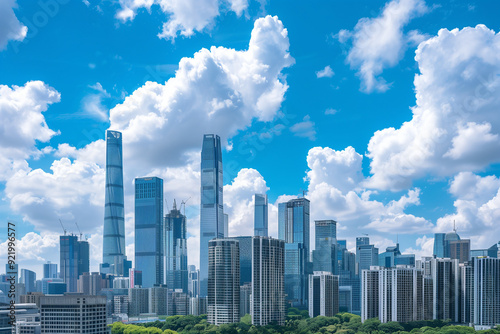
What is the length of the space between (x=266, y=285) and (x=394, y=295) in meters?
24.7

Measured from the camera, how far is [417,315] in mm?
108250

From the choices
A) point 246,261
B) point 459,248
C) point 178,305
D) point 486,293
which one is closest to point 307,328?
point 486,293

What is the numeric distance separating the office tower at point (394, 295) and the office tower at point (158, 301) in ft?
217

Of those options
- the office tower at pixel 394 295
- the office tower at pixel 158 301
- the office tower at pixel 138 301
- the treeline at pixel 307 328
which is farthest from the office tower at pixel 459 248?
the office tower at pixel 138 301

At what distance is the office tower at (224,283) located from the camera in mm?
103688

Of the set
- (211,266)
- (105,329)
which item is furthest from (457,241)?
(105,329)

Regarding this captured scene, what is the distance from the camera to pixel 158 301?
512 ft

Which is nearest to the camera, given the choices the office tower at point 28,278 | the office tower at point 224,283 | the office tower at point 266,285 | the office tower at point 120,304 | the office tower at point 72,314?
the office tower at point 72,314

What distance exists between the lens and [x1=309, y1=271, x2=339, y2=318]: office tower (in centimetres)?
12625

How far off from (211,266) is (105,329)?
5494 cm

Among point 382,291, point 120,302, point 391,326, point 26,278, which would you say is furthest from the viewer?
point 26,278

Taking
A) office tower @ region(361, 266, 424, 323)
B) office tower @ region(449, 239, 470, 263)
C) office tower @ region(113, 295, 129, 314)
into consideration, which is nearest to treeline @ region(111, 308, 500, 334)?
office tower @ region(361, 266, 424, 323)

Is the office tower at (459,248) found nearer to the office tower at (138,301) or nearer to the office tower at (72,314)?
the office tower at (138,301)

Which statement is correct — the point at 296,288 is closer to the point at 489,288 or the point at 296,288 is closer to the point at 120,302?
the point at 120,302
